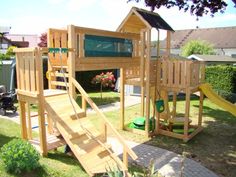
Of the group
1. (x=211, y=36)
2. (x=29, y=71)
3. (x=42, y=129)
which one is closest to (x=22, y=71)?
(x=29, y=71)

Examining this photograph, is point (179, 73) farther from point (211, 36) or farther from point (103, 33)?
point (211, 36)

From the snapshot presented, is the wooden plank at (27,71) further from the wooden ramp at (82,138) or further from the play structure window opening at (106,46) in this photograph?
the play structure window opening at (106,46)

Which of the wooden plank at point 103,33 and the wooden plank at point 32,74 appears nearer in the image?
the wooden plank at point 32,74

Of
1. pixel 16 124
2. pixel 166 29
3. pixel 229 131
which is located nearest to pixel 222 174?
pixel 229 131

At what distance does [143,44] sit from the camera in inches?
411

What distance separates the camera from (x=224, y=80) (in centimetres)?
2031

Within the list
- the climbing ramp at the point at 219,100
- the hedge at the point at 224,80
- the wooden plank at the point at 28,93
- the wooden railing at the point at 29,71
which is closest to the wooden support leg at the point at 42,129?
the wooden plank at the point at 28,93

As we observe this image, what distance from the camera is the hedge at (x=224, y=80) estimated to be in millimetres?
19400

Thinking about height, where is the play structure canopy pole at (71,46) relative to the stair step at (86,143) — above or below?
above

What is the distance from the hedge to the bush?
16264mm

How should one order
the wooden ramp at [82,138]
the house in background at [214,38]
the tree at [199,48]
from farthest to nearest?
the house in background at [214,38] < the tree at [199,48] < the wooden ramp at [82,138]

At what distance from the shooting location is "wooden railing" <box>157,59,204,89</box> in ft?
33.1

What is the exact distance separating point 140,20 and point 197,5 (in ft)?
9.16

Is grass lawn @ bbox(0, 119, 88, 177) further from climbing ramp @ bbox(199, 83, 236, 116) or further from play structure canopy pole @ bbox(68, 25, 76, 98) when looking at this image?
climbing ramp @ bbox(199, 83, 236, 116)
